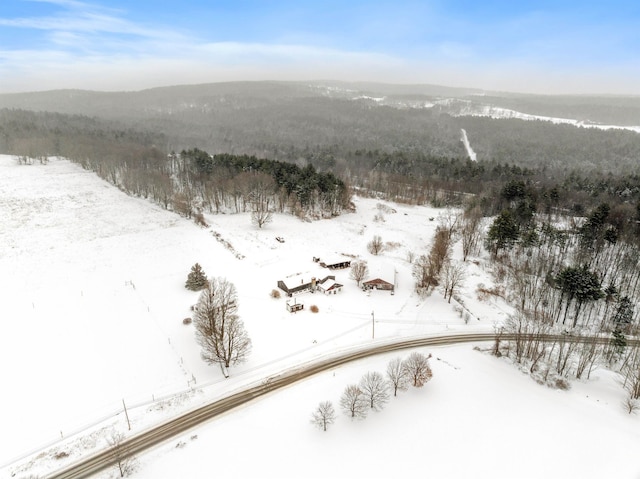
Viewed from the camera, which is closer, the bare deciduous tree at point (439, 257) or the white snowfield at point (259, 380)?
the white snowfield at point (259, 380)

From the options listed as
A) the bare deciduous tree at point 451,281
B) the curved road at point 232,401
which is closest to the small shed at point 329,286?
the curved road at point 232,401

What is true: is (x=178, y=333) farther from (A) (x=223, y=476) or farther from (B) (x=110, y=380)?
(A) (x=223, y=476)

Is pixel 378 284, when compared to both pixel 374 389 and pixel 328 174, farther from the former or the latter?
pixel 328 174

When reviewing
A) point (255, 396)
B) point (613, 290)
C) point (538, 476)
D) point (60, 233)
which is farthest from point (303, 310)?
point (60, 233)

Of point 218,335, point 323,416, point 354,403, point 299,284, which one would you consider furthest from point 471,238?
point 218,335

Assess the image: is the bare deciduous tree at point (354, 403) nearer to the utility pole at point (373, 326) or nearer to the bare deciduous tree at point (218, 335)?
the utility pole at point (373, 326)

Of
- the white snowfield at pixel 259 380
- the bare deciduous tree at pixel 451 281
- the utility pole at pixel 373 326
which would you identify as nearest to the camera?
the white snowfield at pixel 259 380

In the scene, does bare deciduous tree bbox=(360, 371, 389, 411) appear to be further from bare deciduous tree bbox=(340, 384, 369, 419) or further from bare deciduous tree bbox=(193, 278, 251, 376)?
bare deciduous tree bbox=(193, 278, 251, 376)
